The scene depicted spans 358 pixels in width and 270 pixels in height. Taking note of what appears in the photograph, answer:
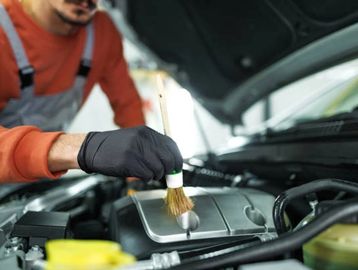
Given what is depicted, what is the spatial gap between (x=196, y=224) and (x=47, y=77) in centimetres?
91

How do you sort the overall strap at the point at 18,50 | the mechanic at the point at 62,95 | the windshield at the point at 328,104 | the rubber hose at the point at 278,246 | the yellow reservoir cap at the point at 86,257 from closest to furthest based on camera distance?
the yellow reservoir cap at the point at 86,257 → the rubber hose at the point at 278,246 → the mechanic at the point at 62,95 → the overall strap at the point at 18,50 → the windshield at the point at 328,104

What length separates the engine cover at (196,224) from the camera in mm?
790

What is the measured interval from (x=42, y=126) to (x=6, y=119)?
0.50 ft

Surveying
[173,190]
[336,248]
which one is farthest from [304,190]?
[173,190]

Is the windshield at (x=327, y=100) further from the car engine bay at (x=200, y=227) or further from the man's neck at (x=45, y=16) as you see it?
the man's neck at (x=45, y=16)

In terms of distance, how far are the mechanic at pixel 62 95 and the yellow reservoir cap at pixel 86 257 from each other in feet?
1.18

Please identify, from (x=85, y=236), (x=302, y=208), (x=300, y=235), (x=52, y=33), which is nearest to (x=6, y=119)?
(x=52, y=33)

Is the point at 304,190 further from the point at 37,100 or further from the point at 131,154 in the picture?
the point at 37,100

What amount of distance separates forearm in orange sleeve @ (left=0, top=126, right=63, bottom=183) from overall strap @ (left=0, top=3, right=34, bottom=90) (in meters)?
0.49

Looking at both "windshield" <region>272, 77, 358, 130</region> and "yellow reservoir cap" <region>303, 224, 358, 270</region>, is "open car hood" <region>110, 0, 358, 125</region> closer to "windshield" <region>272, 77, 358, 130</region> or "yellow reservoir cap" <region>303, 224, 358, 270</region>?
"windshield" <region>272, 77, 358, 130</region>

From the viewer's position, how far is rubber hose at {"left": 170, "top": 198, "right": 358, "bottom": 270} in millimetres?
591

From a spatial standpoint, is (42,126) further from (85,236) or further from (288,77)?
(288,77)

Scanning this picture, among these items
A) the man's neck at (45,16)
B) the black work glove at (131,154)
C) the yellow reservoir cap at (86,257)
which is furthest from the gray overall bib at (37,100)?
the yellow reservoir cap at (86,257)

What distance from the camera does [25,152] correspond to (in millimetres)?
876
